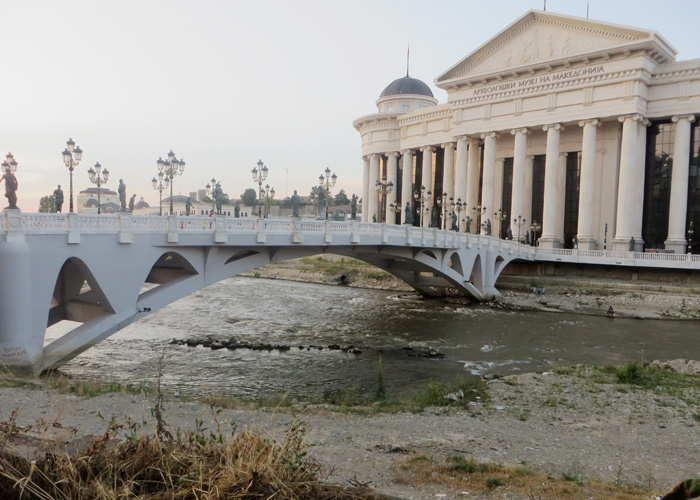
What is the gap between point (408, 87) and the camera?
77625 millimetres

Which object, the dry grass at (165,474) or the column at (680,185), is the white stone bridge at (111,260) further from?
the column at (680,185)

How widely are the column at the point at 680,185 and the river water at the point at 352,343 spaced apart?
58.7 ft

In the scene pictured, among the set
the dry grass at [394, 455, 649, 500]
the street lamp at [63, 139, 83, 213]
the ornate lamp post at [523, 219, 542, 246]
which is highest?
the street lamp at [63, 139, 83, 213]

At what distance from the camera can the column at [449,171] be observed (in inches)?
2498

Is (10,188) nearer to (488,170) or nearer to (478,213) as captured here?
(488,170)

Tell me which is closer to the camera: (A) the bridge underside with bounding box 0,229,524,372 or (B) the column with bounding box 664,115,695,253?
(A) the bridge underside with bounding box 0,229,524,372

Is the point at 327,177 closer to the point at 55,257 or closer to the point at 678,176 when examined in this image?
the point at 55,257

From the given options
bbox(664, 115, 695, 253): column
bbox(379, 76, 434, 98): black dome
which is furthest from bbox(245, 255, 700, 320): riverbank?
bbox(379, 76, 434, 98): black dome

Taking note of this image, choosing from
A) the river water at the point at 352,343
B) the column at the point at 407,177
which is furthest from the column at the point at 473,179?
the river water at the point at 352,343

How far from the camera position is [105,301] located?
16.7 m

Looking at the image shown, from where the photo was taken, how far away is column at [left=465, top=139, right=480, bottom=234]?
61.8 m

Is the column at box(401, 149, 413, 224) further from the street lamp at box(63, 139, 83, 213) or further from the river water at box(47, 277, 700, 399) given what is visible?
the street lamp at box(63, 139, 83, 213)

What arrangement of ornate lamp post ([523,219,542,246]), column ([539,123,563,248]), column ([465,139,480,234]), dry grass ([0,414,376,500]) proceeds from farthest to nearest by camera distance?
column ([465,139,480,234]) → ornate lamp post ([523,219,542,246]) → column ([539,123,563,248]) → dry grass ([0,414,376,500])

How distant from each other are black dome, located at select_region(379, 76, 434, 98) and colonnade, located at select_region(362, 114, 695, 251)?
15.1 metres
